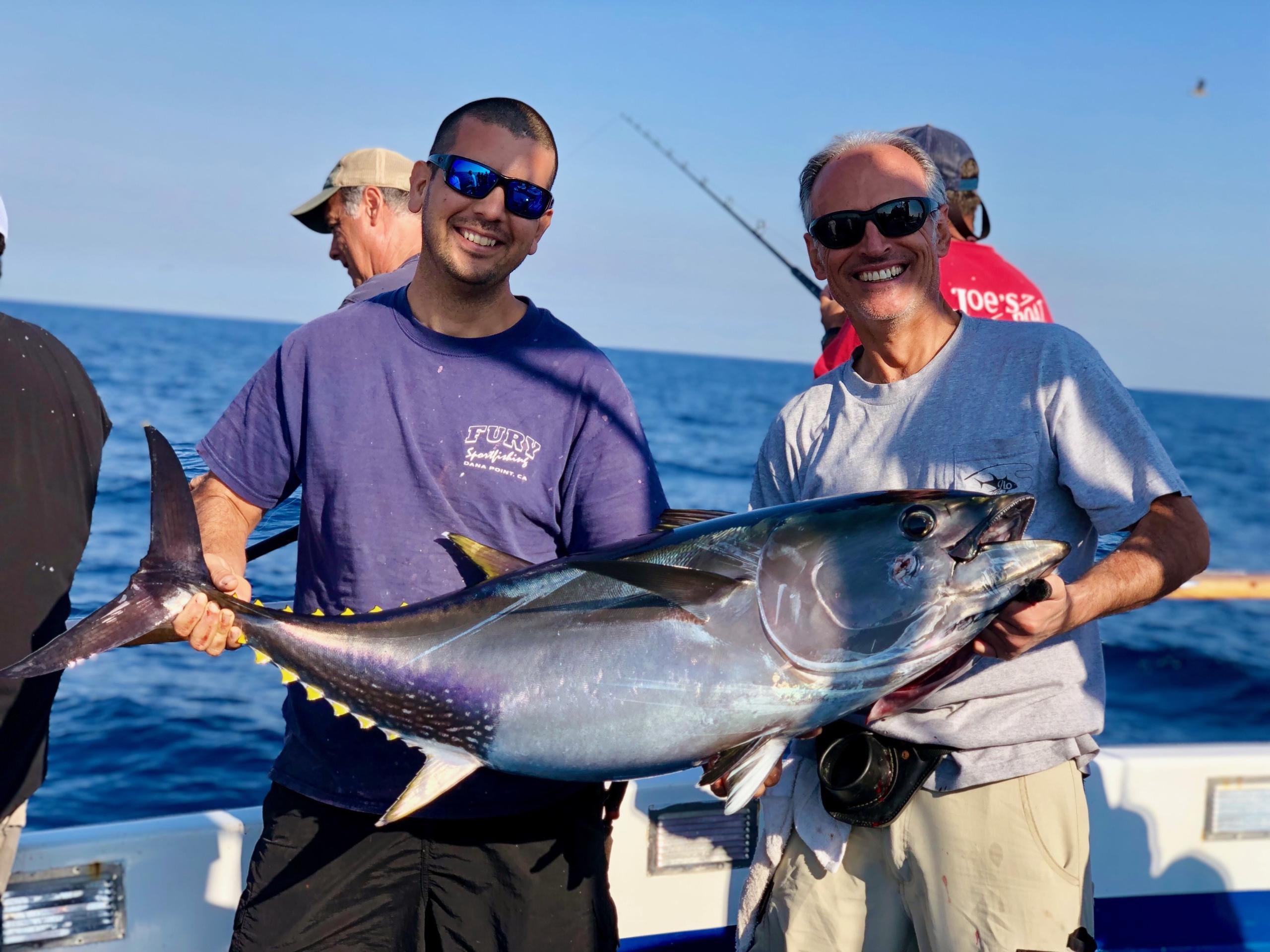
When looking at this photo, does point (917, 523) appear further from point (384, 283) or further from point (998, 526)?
point (384, 283)

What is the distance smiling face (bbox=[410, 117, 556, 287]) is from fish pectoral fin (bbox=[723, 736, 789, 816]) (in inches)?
45.4

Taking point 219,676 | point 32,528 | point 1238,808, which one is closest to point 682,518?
point 32,528

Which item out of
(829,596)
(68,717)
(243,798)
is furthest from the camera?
(68,717)

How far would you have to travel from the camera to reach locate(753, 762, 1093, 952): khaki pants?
7.02 feet

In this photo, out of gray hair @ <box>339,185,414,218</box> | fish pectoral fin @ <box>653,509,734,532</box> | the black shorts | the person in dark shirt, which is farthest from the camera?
gray hair @ <box>339,185,414,218</box>

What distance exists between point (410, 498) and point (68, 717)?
5896mm

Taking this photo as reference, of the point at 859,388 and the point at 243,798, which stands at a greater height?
the point at 859,388

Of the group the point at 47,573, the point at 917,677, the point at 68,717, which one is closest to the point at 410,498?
the point at 47,573

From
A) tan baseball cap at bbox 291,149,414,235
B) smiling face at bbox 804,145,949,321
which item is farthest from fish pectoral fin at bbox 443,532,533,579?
tan baseball cap at bbox 291,149,414,235

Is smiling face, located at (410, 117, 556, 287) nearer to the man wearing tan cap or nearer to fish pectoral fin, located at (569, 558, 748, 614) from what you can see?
fish pectoral fin, located at (569, 558, 748, 614)

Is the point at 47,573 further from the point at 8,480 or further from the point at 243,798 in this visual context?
the point at 243,798

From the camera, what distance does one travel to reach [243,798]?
6.29 m

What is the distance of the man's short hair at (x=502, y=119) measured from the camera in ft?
8.03

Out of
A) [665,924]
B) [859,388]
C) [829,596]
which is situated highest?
[859,388]
